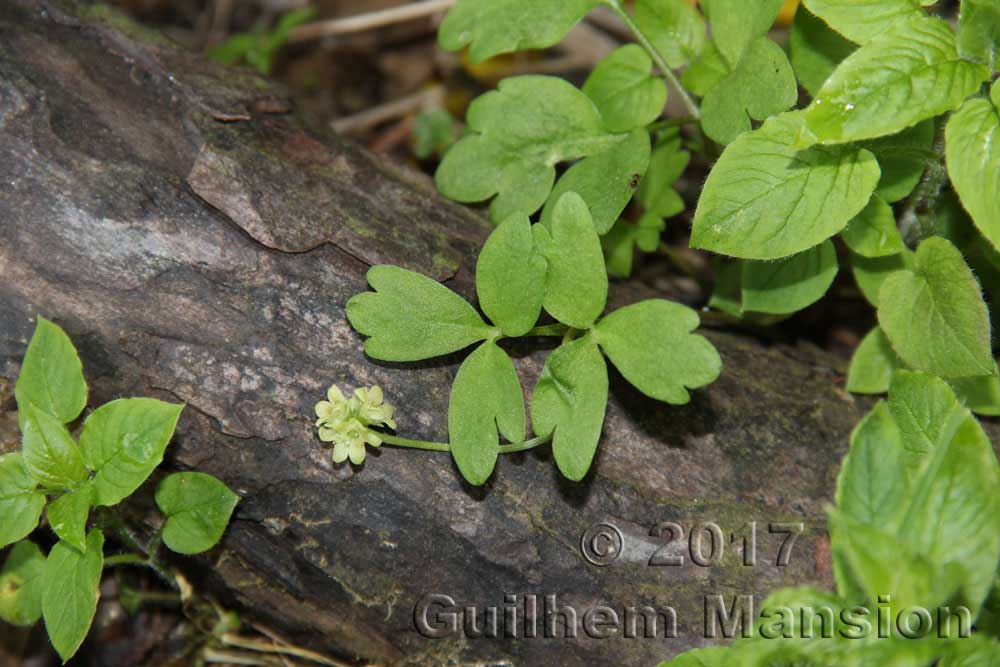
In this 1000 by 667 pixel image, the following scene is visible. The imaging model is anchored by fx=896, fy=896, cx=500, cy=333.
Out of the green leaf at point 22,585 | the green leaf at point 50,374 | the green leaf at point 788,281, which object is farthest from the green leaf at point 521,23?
the green leaf at point 22,585

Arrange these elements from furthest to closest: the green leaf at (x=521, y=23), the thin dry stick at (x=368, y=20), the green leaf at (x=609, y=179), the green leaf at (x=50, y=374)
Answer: the thin dry stick at (x=368, y=20) < the green leaf at (x=521, y=23) < the green leaf at (x=609, y=179) < the green leaf at (x=50, y=374)

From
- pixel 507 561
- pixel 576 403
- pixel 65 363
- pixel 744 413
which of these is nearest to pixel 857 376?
pixel 744 413

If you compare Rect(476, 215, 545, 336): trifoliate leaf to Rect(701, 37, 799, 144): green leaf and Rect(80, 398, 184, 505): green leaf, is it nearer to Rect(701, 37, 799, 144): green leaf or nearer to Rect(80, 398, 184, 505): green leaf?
Rect(701, 37, 799, 144): green leaf

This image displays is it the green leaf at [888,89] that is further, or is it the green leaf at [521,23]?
the green leaf at [521,23]

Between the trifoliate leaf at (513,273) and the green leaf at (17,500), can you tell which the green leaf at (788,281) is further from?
the green leaf at (17,500)

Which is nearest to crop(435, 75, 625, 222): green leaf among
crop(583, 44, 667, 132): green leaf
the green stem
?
crop(583, 44, 667, 132): green leaf
